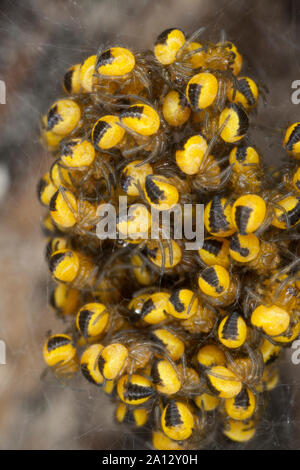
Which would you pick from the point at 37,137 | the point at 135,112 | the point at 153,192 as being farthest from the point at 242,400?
the point at 37,137

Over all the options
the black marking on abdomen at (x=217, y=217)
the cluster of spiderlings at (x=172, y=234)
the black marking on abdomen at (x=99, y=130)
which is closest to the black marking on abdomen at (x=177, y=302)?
the cluster of spiderlings at (x=172, y=234)

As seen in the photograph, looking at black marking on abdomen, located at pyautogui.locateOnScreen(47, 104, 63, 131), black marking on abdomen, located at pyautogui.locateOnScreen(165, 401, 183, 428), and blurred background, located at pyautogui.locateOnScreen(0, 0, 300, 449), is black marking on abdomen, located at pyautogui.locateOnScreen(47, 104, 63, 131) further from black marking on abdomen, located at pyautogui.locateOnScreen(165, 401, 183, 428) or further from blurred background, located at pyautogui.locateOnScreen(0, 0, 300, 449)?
black marking on abdomen, located at pyautogui.locateOnScreen(165, 401, 183, 428)

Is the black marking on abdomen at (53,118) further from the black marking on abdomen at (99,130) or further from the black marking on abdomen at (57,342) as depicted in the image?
the black marking on abdomen at (57,342)

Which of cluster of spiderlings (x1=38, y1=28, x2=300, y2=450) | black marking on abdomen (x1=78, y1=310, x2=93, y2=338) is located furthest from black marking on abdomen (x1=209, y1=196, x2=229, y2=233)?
black marking on abdomen (x1=78, y1=310, x2=93, y2=338)

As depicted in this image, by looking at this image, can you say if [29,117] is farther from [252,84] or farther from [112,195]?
[252,84]

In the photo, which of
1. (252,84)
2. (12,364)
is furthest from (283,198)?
(12,364)

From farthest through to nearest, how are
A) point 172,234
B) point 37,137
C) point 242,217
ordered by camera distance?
point 37,137 → point 172,234 → point 242,217

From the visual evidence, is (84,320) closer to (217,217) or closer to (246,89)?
(217,217)
